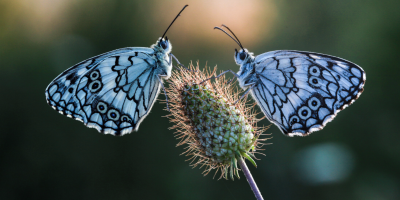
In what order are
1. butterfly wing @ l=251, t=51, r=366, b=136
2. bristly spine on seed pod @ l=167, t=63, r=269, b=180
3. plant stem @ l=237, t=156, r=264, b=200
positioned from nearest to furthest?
plant stem @ l=237, t=156, r=264, b=200 → bristly spine on seed pod @ l=167, t=63, r=269, b=180 → butterfly wing @ l=251, t=51, r=366, b=136

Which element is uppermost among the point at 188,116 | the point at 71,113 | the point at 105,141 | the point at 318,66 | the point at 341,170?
the point at 105,141

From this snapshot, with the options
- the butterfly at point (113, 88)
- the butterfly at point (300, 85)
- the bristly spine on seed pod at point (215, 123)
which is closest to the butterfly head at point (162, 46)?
the butterfly at point (113, 88)

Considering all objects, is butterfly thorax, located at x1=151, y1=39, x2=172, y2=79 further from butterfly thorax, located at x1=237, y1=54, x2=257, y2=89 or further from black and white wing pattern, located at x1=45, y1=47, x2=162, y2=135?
butterfly thorax, located at x1=237, y1=54, x2=257, y2=89

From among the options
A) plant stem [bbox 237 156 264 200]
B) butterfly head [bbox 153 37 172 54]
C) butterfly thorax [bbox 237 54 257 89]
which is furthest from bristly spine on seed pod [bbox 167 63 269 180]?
butterfly head [bbox 153 37 172 54]

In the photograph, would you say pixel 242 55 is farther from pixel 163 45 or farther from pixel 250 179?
pixel 250 179

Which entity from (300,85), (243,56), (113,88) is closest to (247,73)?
(243,56)

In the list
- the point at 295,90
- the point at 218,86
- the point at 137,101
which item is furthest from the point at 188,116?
the point at 295,90
